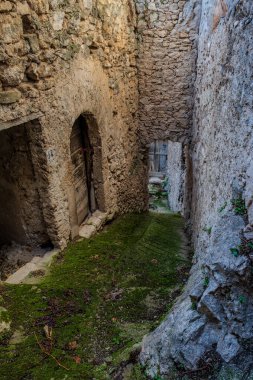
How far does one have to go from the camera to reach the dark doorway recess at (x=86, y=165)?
4.84m

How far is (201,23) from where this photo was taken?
5.30m

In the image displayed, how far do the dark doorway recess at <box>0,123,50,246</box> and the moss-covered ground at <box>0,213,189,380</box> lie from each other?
23.1 inches

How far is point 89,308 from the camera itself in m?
3.29

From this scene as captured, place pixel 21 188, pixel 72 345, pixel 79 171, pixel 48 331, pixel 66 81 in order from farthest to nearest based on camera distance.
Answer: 1. pixel 79 171
2. pixel 21 188
3. pixel 66 81
4. pixel 48 331
5. pixel 72 345

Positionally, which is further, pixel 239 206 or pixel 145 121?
pixel 145 121

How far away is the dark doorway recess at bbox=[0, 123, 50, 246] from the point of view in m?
3.75

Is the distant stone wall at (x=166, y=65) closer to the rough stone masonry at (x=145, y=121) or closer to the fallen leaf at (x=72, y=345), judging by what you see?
the rough stone masonry at (x=145, y=121)

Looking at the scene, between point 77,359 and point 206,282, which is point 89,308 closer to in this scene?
point 77,359

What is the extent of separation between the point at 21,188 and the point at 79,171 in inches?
45.0

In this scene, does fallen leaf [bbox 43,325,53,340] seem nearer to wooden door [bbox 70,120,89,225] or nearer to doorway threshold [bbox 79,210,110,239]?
doorway threshold [bbox 79,210,110,239]

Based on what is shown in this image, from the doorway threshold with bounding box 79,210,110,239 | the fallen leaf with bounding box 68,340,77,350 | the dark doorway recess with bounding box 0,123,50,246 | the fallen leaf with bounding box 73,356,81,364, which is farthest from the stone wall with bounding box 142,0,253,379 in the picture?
the doorway threshold with bounding box 79,210,110,239

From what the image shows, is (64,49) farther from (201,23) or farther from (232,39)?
(201,23)

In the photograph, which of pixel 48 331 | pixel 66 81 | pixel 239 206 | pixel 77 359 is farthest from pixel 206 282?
pixel 66 81

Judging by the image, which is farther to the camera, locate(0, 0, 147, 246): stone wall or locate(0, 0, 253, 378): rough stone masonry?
locate(0, 0, 147, 246): stone wall
